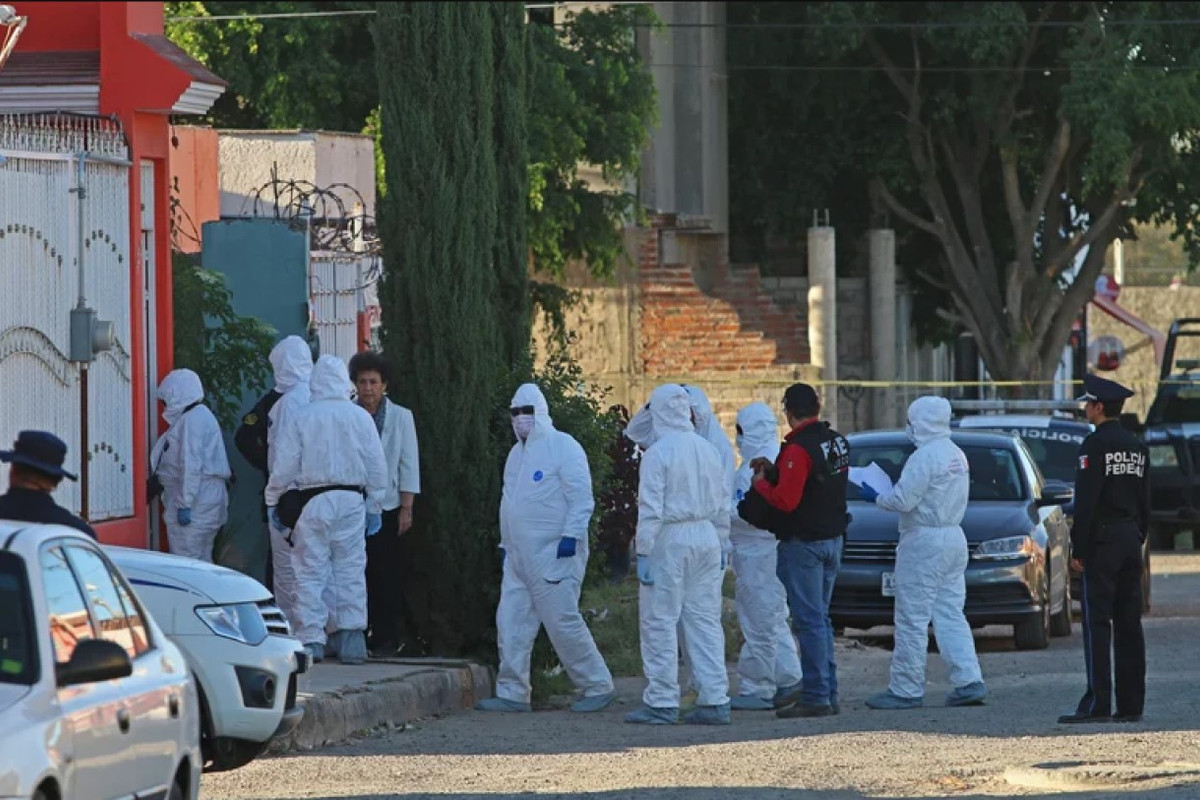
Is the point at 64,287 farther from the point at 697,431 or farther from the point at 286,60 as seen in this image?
the point at 286,60

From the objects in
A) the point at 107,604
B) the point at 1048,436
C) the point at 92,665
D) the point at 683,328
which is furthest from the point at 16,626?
the point at 683,328

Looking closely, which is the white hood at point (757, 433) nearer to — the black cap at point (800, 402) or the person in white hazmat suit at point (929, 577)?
the black cap at point (800, 402)

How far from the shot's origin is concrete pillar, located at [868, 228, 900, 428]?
40.2 metres

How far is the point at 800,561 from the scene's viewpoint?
547 inches

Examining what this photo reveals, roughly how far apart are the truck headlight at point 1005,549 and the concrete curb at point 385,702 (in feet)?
14.3

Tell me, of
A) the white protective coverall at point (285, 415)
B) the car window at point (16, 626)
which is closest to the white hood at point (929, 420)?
the white protective coverall at point (285, 415)

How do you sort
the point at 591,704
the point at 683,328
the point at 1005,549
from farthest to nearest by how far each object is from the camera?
the point at 683,328
the point at 1005,549
the point at 591,704

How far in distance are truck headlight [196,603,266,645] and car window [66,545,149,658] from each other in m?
2.28

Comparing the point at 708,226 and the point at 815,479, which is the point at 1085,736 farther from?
the point at 708,226

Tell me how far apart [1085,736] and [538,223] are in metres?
20.6

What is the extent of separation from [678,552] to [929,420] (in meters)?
1.95

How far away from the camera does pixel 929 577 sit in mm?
14438

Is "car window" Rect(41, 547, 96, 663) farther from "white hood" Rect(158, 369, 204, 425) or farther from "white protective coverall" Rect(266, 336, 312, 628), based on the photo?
"white hood" Rect(158, 369, 204, 425)

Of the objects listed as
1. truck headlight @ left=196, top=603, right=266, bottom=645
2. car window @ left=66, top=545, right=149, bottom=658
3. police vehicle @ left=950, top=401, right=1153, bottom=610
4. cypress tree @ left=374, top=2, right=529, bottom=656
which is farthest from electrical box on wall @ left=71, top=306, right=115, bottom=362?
police vehicle @ left=950, top=401, right=1153, bottom=610
